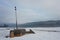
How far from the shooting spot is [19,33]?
6.89 meters

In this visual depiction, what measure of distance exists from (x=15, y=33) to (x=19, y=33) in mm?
248

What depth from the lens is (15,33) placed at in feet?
22.3
